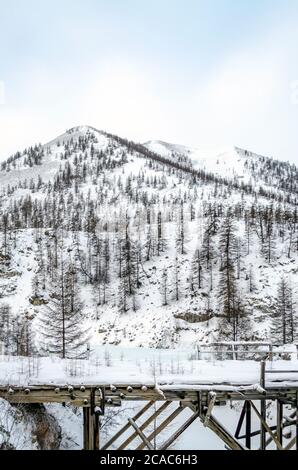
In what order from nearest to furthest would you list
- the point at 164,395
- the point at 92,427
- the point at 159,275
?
the point at 164,395 → the point at 92,427 → the point at 159,275

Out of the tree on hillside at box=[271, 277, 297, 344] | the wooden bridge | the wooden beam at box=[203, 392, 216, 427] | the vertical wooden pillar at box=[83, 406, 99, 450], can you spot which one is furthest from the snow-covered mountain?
the wooden beam at box=[203, 392, 216, 427]

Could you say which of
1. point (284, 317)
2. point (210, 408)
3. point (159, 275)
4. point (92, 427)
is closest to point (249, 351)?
point (210, 408)

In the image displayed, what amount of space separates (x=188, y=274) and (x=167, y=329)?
1706 cm

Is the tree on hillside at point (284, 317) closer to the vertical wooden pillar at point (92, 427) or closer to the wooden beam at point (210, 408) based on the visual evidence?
the wooden beam at point (210, 408)

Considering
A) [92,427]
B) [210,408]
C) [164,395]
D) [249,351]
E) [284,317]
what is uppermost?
[249,351]

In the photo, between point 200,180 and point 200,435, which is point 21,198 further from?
point 200,435

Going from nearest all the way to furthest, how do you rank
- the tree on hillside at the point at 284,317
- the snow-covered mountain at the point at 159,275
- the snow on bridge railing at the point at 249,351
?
the snow on bridge railing at the point at 249,351, the tree on hillside at the point at 284,317, the snow-covered mountain at the point at 159,275

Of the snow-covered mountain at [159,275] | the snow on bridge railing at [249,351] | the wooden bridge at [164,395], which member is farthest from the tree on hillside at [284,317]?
the wooden bridge at [164,395]

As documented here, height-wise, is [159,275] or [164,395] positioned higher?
[159,275]

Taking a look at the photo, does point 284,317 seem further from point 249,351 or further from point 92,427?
point 92,427

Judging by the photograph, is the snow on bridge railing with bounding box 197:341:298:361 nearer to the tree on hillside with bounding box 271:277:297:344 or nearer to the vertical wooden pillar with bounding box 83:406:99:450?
the vertical wooden pillar with bounding box 83:406:99:450

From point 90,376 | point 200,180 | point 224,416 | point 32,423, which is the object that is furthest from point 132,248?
point 200,180

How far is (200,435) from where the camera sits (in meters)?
24.3

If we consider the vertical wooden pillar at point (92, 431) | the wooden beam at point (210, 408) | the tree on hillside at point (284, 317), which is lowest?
the tree on hillside at point (284, 317)
